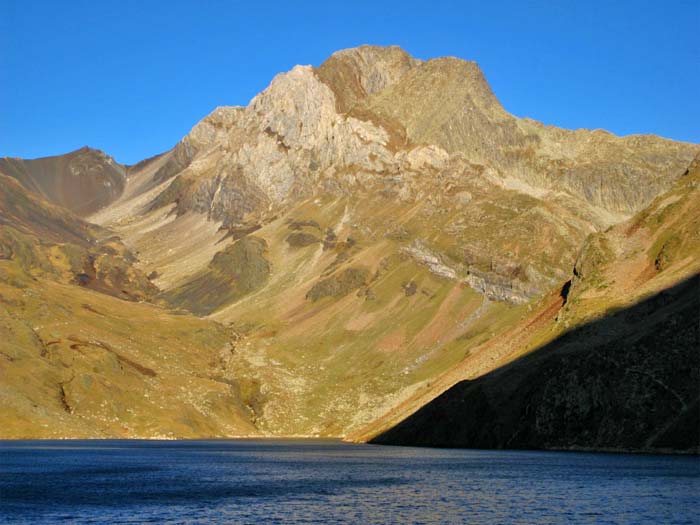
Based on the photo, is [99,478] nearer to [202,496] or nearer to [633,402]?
[202,496]

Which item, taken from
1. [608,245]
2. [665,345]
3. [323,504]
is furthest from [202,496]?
[608,245]

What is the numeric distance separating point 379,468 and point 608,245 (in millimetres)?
89274

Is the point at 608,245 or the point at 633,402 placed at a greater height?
the point at 608,245

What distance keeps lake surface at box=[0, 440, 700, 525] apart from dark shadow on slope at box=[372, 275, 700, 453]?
18.5 feet

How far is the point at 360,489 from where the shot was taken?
328ft

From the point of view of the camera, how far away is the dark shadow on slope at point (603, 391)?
128 meters

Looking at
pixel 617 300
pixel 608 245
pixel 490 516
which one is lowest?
pixel 490 516

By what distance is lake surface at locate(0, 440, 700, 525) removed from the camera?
77375 millimetres

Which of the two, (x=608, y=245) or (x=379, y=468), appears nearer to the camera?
(x=379, y=468)

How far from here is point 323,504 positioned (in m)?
86.8

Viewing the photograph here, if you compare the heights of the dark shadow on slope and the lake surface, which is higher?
the dark shadow on slope

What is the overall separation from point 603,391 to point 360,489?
53.4 meters

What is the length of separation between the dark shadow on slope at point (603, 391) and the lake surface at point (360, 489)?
5641 mm

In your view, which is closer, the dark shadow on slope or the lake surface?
the lake surface
